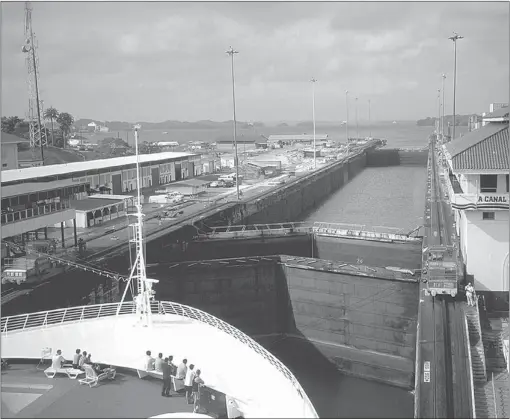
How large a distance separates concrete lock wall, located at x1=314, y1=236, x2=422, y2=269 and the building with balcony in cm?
552

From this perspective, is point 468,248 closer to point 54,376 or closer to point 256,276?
point 256,276

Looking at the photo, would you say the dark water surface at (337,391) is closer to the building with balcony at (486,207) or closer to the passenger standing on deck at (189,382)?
the building with balcony at (486,207)

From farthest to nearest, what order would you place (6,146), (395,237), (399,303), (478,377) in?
(6,146)
(395,237)
(399,303)
(478,377)

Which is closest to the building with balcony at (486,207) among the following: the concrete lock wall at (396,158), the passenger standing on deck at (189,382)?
→ the passenger standing on deck at (189,382)

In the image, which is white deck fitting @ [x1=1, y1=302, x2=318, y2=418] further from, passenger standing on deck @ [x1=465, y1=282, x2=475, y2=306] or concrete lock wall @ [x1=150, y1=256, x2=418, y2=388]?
concrete lock wall @ [x1=150, y1=256, x2=418, y2=388]

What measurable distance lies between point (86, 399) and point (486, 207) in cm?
1355

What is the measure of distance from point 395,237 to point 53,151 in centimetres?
4380

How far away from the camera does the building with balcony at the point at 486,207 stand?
17.8 metres

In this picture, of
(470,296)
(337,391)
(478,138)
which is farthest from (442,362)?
(478,138)

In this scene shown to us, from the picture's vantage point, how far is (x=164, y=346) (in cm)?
940

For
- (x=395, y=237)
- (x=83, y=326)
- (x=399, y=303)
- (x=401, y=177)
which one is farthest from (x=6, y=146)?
(x=401, y=177)

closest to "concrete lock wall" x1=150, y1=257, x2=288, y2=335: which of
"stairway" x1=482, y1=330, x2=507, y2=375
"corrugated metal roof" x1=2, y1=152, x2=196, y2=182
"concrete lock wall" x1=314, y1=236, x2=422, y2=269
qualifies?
"concrete lock wall" x1=314, y1=236, x2=422, y2=269

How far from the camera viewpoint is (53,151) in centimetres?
5959

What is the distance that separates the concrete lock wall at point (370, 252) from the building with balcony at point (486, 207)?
5524 mm
